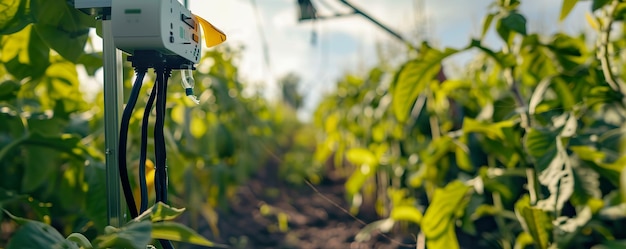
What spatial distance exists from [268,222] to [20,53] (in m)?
2.14

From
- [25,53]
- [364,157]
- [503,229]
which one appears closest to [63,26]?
[25,53]

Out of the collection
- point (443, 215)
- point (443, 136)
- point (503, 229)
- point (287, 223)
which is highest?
point (443, 136)

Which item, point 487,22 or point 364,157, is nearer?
point 487,22

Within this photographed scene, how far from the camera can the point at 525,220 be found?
124cm

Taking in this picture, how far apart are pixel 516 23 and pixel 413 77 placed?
11.9 inches

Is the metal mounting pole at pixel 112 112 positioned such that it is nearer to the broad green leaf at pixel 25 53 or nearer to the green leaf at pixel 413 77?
the broad green leaf at pixel 25 53

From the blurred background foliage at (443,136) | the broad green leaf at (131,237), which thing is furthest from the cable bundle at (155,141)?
the blurred background foliage at (443,136)

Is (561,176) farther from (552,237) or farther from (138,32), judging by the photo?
(138,32)

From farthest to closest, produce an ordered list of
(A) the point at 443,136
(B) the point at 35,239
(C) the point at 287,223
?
(C) the point at 287,223 → (A) the point at 443,136 → (B) the point at 35,239

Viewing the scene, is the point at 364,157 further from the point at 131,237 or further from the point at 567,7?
the point at 131,237

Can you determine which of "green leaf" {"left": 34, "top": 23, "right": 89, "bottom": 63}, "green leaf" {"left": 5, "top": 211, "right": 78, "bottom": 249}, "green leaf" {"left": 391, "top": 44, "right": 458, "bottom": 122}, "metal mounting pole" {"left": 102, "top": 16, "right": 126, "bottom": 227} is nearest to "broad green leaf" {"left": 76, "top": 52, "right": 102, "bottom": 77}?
"green leaf" {"left": 34, "top": 23, "right": 89, "bottom": 63}

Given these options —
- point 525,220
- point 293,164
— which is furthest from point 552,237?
point 293,164

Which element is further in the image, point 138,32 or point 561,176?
point 561,176

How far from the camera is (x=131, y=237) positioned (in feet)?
1.75
